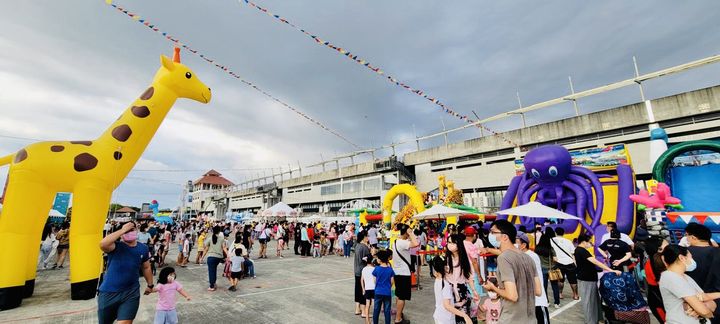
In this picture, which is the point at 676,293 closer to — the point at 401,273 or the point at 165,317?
the point at 401,273

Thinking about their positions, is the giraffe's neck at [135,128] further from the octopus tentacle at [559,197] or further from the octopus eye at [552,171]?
the octopus tentacle at [559,197]

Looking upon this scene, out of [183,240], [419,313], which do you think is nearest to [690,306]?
[419,313]

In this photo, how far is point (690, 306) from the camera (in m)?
2.75

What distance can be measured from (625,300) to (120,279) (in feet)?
22.0

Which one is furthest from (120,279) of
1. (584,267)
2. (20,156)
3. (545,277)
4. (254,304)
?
(545,277)

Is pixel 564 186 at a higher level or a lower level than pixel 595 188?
higher

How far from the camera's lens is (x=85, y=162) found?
21.9ft

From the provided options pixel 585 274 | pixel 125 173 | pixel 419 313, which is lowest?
pixel 419 313

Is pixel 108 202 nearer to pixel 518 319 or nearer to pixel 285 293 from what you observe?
pixel 285 293

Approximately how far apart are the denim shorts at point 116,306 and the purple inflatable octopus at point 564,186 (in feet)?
39.1

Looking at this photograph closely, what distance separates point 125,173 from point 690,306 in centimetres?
992

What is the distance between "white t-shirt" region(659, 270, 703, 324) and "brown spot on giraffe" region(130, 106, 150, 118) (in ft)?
32.3

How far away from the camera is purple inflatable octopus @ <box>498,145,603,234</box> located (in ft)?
34.6

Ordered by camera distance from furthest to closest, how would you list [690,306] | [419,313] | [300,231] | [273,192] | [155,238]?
[273,192]
[300,231]
[155,238]
[419,313]
[690,306]
